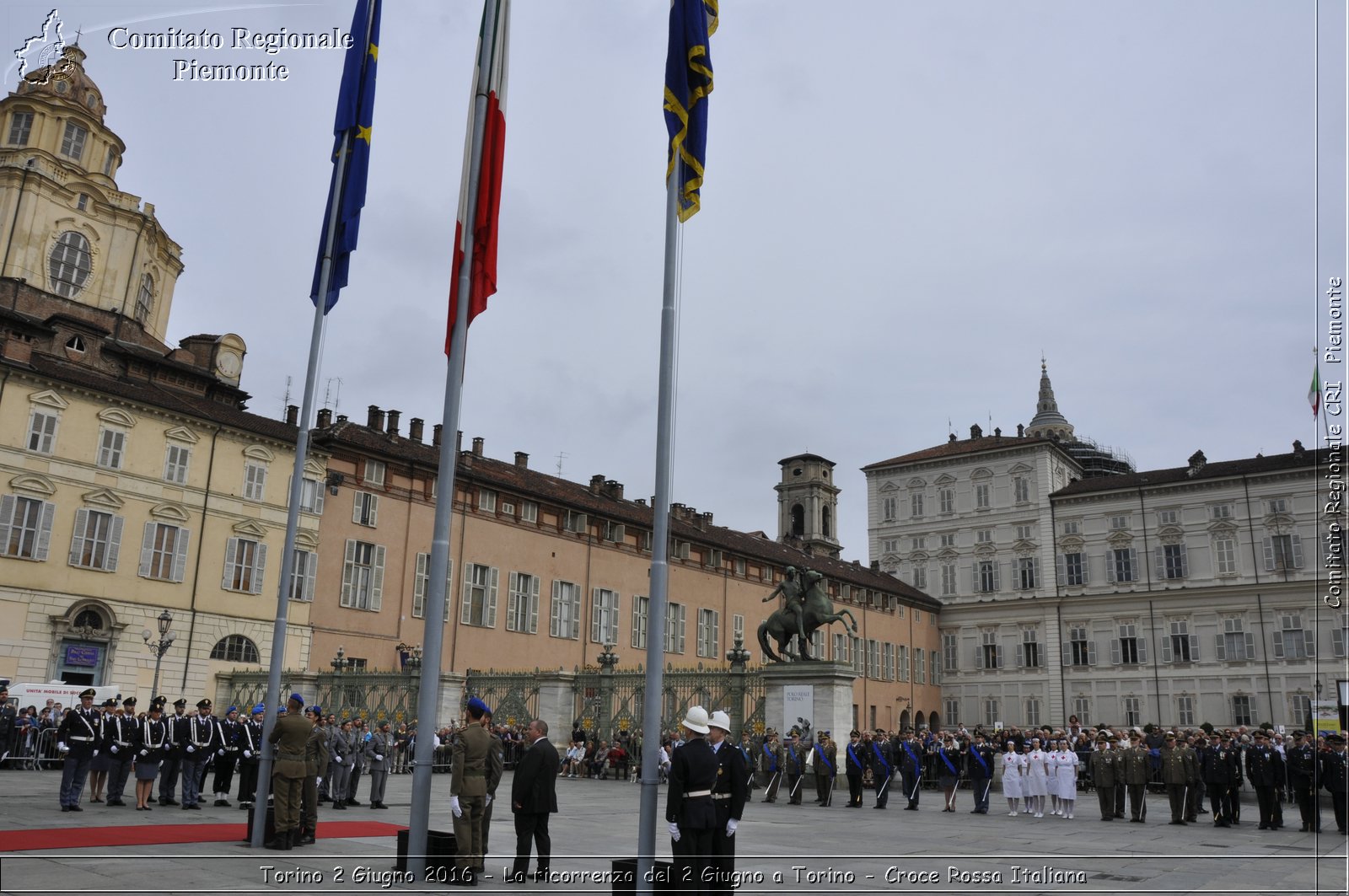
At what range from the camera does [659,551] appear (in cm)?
834

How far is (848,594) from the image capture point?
5862 cm

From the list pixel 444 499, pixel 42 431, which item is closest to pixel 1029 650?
pixel 42 431

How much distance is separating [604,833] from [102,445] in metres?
24.5

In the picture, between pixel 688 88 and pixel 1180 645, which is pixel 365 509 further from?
pixel 1180 645

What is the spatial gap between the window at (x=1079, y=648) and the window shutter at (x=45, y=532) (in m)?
54.2

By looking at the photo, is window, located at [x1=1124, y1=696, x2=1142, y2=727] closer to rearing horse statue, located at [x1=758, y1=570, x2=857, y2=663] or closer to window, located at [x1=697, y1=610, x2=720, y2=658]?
window, located at [x1=697, y1=610, x2=720, y2=658]

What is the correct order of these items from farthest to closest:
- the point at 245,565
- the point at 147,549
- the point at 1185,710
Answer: the point at 1185,710, the point at 245,565, the point at 147,549

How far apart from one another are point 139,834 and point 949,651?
6152 cm

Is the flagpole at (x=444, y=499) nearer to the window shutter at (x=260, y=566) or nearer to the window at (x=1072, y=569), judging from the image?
the window shutter at (x=260, y=566)

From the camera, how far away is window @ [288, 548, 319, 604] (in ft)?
115

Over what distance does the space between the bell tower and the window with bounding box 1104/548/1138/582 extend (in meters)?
18.9


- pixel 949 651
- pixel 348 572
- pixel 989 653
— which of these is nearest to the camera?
pixel 348 572

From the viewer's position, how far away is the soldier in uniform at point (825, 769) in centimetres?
2122

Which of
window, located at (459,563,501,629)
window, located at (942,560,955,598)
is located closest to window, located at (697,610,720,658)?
window, located at (459,563,501,629)
